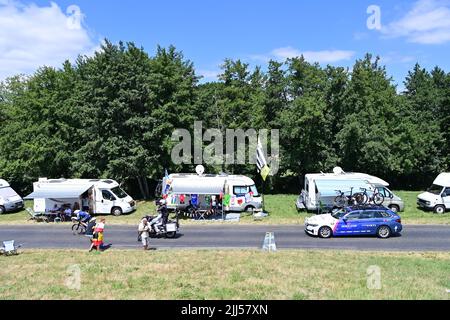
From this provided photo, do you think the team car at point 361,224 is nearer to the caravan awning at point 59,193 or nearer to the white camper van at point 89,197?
the white camper van at point 89,197

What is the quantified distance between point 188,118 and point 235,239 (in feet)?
50.3

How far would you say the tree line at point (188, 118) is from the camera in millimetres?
32812

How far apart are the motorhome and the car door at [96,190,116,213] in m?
13.4

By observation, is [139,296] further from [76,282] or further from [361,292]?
[361,292]

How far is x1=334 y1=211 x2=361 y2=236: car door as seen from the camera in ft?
69.2

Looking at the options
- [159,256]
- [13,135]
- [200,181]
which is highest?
[13,135]

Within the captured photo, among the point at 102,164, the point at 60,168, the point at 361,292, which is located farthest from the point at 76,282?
the point at 60,168

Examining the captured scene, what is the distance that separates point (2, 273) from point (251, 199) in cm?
1702

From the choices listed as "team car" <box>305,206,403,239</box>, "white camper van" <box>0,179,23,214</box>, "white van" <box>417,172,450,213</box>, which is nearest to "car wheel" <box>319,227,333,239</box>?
"team car" <box>305,206,403,239</box>

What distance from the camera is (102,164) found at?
110 ft

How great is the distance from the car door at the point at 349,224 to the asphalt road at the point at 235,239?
1.37 feet

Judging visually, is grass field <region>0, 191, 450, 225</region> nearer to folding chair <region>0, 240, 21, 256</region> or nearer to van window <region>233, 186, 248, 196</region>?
van window <region>233, 186, 248, 196</region>

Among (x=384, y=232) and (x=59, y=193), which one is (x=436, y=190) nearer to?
(x=384, y=232)
